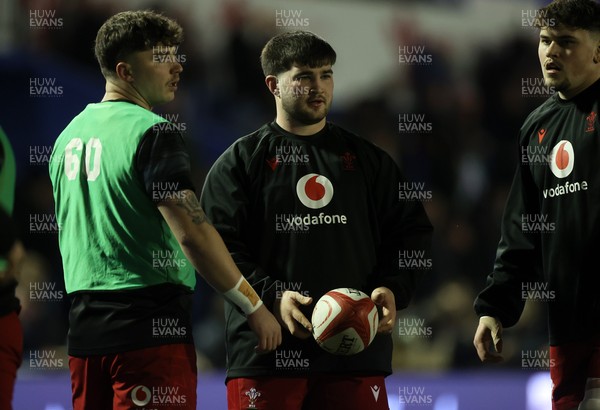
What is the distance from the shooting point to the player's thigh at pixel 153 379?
14.9ft

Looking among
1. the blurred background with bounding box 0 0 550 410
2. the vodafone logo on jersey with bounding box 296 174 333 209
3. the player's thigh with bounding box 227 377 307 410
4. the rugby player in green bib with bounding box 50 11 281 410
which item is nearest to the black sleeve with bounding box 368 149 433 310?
the vodafone logo on jersey with bounding box 296 174 333 209

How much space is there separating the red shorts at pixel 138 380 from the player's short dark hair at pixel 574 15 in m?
2.25

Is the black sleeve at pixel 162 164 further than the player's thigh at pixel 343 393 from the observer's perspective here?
No

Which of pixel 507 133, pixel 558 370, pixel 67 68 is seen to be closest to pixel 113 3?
pixel 67 68

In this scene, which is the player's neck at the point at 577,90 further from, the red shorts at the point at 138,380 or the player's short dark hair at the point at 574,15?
the red shorts at the point at 138,380

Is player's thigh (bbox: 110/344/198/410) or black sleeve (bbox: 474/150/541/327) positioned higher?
black sleeve (bbox: 474/150/541/327)

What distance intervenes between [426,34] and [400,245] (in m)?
7.44

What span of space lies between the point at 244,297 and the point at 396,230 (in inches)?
35.7

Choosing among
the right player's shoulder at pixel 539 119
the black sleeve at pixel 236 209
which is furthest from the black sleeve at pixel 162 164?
the right player's shoulder at pixel 539 119

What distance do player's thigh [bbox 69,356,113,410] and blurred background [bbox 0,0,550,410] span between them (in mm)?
4562

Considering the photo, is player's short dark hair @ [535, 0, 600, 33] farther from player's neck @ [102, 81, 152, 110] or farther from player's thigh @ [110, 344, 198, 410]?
player's thigh @ [110, 344, 198, 410]

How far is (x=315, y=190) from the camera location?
206 inches

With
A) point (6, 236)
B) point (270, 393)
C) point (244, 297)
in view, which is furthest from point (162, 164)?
point (270, 393)

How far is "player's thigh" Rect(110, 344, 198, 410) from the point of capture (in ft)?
14.9
